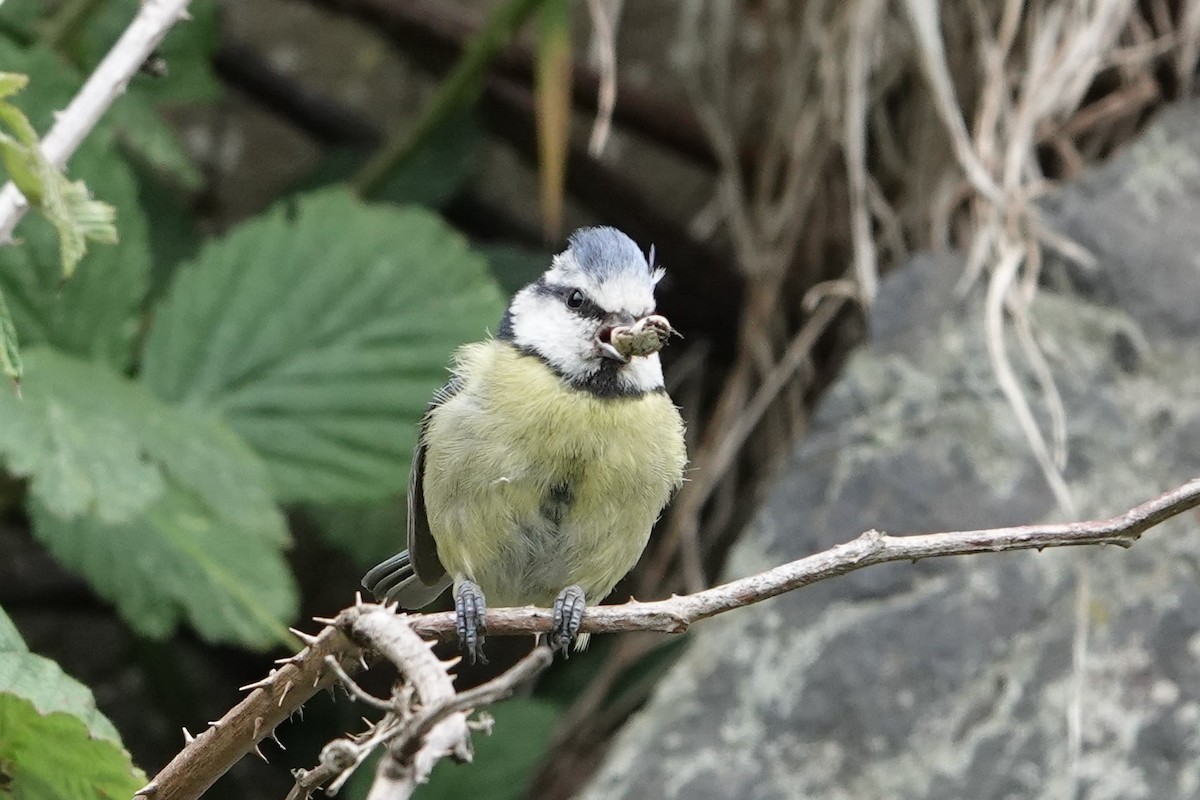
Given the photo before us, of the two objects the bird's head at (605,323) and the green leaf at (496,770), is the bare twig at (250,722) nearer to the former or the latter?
the bird's head at (605,323)

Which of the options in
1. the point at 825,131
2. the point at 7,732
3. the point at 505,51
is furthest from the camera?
the point at 505,51

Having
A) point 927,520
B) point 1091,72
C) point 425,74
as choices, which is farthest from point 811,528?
point 425,74

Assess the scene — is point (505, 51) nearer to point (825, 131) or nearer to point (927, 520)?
point (825, 131)

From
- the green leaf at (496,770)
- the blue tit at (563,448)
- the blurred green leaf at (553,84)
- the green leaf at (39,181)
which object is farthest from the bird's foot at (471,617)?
the blurred green leaf at (553,84)

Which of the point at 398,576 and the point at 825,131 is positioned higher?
the point at 825,131

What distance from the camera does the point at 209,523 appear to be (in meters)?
2.29

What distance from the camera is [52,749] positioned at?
1187 mm

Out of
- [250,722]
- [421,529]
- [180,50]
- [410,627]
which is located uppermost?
[180,50]

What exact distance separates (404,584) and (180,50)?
154cm

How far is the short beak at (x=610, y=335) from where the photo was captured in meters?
2.00

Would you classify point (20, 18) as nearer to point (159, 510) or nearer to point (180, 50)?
point (180, 50)

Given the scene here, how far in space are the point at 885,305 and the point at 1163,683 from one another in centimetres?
95

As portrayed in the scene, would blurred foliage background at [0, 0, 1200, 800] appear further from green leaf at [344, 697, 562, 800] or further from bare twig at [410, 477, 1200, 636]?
bare twig at [410, 477, 1200, 636]

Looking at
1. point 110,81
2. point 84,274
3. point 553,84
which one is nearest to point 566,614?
point 110,81
